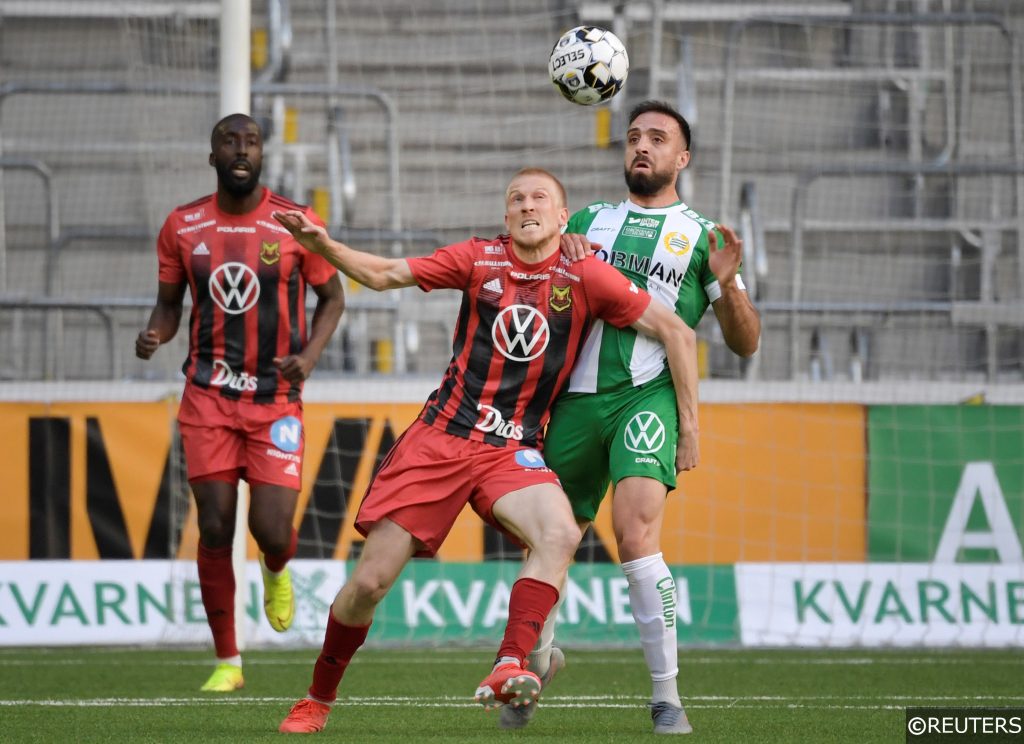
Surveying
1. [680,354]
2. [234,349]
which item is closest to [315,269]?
[234,349]

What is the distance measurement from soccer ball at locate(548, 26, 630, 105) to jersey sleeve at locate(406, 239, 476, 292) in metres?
1.03

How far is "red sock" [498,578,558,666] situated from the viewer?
4.78 metres

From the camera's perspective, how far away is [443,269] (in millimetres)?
5234

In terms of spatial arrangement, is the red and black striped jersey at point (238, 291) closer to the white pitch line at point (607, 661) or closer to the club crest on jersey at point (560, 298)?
the club crest on jersey at point (560, 298)

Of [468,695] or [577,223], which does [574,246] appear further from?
[468,695]

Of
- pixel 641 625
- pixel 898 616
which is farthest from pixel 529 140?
pixel 641 625

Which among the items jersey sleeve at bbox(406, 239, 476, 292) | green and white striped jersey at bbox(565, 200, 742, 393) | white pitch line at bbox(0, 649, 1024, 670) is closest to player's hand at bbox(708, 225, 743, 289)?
green and white striped jersey at bbox(565, 200, 742, 393)

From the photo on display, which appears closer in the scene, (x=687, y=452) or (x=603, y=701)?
(x=687, y=452)

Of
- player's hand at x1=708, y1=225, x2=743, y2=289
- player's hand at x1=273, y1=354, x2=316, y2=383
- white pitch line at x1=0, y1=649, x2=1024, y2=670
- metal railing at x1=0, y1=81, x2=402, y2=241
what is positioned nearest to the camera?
player's hand at x1=708, y1=225, x2=743, y2=289

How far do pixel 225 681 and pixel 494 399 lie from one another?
2289 mm

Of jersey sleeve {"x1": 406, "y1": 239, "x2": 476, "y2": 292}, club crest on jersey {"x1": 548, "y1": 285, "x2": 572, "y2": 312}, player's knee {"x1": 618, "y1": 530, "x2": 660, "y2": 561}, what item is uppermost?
jersey sleeve {"x1": 406, "y1": 239, "x2": 476, "y2": 292}

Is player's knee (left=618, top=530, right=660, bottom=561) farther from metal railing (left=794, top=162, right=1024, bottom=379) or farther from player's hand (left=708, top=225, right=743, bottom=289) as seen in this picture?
metal railing (left=794, top=162, right=1024, bottom=379)

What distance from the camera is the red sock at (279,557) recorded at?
6.95m

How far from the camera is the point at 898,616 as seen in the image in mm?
9523
